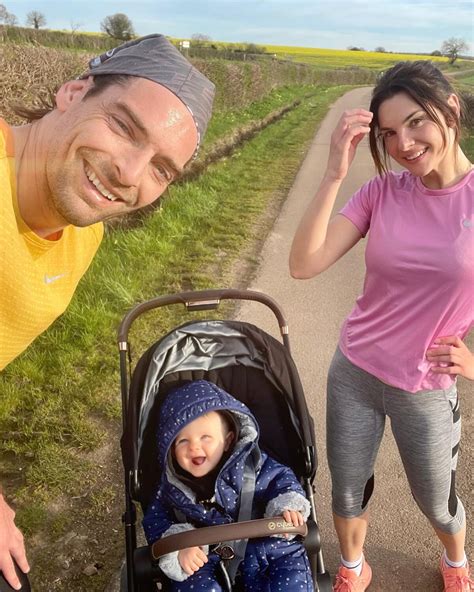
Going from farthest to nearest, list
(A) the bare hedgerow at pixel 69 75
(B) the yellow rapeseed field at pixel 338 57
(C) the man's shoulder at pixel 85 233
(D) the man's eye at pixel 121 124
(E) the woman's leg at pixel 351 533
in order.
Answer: (B) the yellow rapeseed field at pixel 338 57, (A) the bare hedgerow at pixel 69 75, (E) the woman's leg at pixel 351 533, (C) the man's shoulder at pixel 85 233, (D) the man's eye at pixel 121 124

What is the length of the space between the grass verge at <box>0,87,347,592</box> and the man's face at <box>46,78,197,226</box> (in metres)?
1.80

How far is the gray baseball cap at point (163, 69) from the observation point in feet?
6.49

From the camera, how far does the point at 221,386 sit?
8.54 feet

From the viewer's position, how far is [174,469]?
235 centimetres

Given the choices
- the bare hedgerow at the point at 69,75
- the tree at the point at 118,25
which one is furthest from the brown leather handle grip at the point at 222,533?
Result: the tree at the point at 118,25

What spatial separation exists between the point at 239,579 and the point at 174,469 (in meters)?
0.48

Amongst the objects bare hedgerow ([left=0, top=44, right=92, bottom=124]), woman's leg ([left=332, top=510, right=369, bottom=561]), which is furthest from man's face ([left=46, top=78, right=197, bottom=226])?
bare hedgerow ([left=0, top=44, right=92, bottom=124])

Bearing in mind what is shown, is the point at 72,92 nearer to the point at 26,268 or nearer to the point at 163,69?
the point at 163,69

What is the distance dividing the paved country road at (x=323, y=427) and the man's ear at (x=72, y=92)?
2415 millimetres

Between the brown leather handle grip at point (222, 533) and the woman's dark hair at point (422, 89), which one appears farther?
the woman's dark hair at point (422, 89)

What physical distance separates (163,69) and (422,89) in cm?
88

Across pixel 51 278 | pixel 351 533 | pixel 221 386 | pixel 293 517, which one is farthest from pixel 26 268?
pixel 351 533

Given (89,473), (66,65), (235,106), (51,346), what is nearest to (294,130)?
(235,106)

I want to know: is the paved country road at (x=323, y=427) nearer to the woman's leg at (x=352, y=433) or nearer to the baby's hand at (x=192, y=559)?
the woman's leg at (x=352, y=433)
